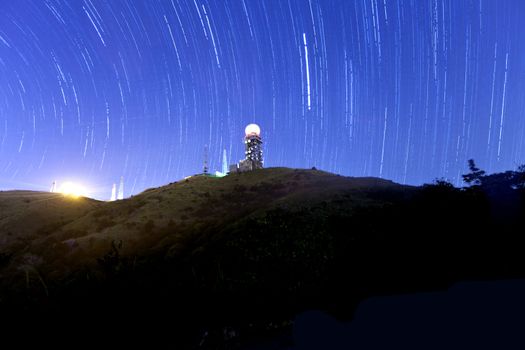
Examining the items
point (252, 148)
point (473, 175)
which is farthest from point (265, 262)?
point (252, 148)

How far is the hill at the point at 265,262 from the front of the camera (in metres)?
16.9

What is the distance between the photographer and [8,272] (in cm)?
2812

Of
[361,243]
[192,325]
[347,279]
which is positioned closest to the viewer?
[192,325]

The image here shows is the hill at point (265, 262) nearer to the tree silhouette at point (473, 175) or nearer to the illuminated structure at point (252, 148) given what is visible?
the tree silhouette at point (473, 175)

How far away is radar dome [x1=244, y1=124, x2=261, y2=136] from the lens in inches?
3748

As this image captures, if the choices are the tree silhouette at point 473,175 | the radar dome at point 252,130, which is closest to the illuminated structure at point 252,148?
the radar dome at point 252,130

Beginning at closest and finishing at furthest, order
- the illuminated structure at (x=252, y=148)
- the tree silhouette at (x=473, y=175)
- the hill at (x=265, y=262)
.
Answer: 1. the hill at (x=265, y=262)
2. the tree silhouette at (x=473, y=175)
3. the illuminated structure at (x=252, y=148)

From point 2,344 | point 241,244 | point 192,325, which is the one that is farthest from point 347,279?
point 2,344

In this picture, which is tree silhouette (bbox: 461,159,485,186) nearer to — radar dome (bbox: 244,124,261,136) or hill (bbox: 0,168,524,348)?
hill (bbox: 0,168,524,348)

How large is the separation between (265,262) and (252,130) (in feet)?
250

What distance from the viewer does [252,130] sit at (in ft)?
313

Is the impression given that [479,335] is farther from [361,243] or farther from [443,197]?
[443,197]

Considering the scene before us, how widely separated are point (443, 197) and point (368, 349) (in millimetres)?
21918

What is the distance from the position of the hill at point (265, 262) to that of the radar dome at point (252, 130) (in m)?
61.1
